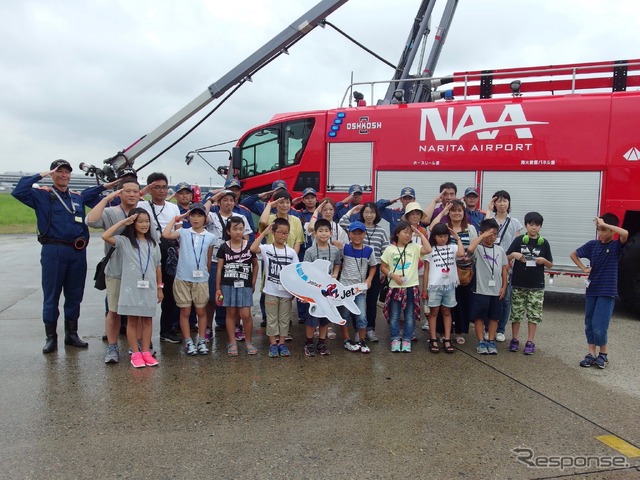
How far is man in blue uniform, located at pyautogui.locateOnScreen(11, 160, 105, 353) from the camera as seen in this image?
446 cm

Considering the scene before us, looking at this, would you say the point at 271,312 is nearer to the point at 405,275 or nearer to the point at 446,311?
the point at 405,275

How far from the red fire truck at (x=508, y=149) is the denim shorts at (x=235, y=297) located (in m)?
3.62

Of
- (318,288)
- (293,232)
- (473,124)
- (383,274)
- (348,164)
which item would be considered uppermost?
(473,124)

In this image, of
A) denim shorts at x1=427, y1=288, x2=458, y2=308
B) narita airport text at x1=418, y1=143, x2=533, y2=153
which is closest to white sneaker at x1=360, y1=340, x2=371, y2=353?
denim shorts at x1=427, y1=288, x2=458, y2=308

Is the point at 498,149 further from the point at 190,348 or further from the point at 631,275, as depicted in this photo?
the point at 190,348

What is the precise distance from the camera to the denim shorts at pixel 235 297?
4551 millimetres

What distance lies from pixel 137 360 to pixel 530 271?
3.96 metres

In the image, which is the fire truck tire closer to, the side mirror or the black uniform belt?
the side mirror

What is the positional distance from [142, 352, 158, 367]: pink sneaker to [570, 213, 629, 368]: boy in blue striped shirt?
4.02 m

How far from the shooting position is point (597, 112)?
253 inches

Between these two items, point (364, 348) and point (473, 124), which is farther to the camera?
point (473, 124)

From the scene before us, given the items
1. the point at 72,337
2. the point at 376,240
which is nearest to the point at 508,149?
the point at 376,240

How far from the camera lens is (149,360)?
432cm

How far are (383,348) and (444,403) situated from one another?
142cm
